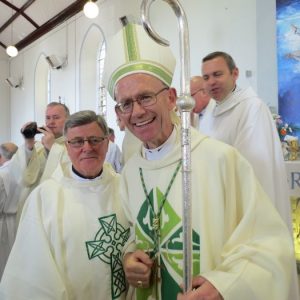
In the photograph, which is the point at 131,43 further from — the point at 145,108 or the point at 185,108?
the point at 185,108

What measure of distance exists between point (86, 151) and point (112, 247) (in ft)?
1.54

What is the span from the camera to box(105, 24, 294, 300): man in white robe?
4.09 feet

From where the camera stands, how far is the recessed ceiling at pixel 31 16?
952 cm

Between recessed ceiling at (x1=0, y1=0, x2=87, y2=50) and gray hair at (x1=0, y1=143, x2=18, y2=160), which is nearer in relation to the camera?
gray hair at (x1=0, y1=143, x2=18, y2=160)

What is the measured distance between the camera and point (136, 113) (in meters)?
1.44

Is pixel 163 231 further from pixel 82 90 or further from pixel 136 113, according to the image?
pixel 82 90

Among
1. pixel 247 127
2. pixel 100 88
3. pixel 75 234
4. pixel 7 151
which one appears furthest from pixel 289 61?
pixel 100 88

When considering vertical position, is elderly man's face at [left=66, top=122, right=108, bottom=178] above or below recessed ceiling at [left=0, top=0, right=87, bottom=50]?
below

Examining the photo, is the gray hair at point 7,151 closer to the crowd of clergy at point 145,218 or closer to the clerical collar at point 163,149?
the crowd of clergy at point 145,218

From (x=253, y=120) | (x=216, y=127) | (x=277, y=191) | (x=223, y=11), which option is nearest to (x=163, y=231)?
(x=277, y=191)

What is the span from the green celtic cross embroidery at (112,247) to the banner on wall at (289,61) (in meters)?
3.00

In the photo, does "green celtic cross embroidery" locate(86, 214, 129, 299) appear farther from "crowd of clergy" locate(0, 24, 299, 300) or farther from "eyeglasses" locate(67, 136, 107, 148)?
"eyeglasses" locate(67, 136, 107, 148)

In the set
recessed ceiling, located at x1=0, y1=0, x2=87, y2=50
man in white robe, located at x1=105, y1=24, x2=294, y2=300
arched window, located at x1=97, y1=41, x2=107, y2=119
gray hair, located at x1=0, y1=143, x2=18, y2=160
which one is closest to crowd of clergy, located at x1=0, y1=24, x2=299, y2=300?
man in white robe, located at x1=105, y1=24, x2=294, y2=300

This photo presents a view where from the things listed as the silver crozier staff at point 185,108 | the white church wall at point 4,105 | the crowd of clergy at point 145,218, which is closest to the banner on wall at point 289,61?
the crowd of clergy at point 145,218
